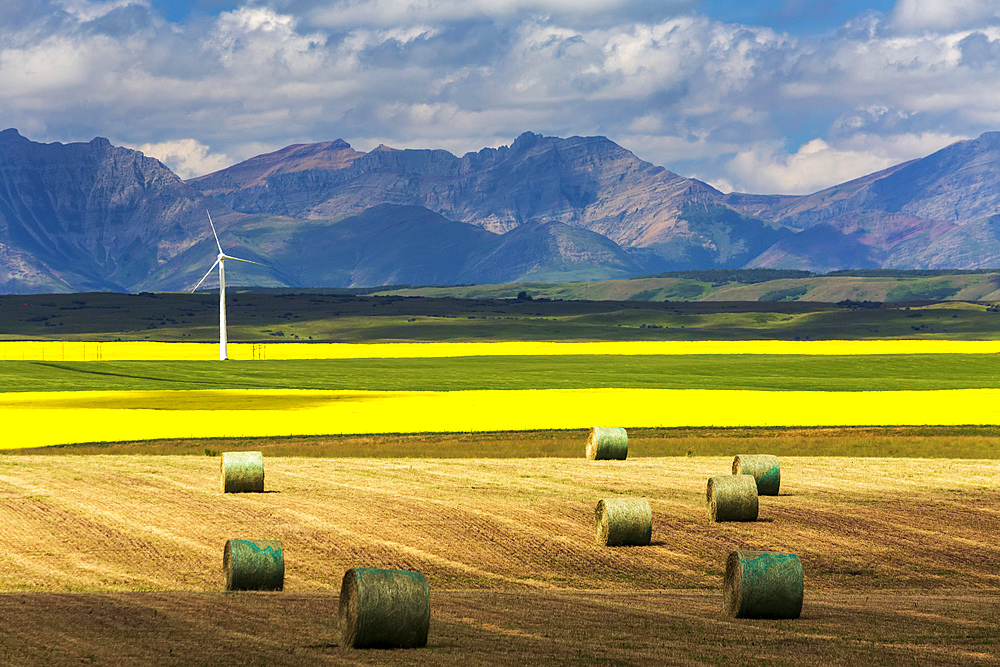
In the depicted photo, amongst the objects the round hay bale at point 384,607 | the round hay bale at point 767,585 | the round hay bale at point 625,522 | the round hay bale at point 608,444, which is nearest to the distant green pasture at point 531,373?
the round hay bale at point 608,444

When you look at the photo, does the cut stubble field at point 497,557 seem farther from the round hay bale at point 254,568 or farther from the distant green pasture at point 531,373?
the distant green pasture at point 531,373

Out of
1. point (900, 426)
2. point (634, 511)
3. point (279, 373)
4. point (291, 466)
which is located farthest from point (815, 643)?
point (279, 373)

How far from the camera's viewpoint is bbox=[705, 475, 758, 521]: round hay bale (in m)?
36.7

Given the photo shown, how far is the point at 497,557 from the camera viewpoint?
32219 millimetres

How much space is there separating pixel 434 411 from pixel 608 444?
80.8ft

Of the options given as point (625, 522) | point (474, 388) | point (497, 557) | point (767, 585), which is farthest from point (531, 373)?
point (767, 585)

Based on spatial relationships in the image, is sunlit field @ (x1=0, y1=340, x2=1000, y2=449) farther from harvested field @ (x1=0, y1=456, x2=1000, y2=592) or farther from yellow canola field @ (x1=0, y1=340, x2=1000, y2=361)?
harvested field @ (x1=0, y1=456, x2=1000, y2=592)

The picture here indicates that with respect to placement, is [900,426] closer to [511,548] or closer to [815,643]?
[511,548]

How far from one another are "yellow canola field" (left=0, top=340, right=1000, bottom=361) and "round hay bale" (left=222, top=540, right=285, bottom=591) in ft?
363

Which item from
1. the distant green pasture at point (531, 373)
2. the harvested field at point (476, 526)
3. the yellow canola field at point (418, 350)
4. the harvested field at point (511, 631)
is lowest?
the harvested field at point (476, 526)

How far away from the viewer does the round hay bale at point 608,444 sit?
175 ft

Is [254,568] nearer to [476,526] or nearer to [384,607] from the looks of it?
[384,607]

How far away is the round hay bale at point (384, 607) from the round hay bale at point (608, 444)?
33.6 m

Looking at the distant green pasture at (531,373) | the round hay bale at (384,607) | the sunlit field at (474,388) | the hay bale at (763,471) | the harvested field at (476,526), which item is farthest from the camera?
the distant green pasture at (531,373)
